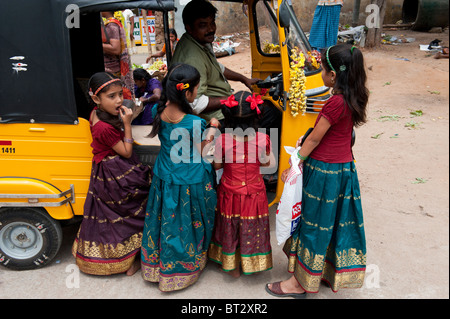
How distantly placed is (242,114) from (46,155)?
159 centimetres

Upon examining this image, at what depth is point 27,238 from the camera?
3176 millimetres

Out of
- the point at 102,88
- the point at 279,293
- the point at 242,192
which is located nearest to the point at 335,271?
the point at 279,293

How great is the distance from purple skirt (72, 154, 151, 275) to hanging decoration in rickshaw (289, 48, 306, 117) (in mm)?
1372

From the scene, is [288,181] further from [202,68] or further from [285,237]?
[202,68]

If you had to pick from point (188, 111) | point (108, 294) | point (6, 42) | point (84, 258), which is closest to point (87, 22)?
point (6, 42)

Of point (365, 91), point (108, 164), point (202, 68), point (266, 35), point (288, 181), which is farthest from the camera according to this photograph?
point (266, 35)

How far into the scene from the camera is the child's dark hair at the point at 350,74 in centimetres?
232

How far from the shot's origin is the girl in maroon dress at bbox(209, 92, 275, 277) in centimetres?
268

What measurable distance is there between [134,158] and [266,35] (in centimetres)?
226

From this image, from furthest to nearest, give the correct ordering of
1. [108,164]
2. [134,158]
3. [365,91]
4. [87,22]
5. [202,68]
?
1. [87,22]
2. [202,68]
3. [134,158]
4. [108,164]
5. [365,91]

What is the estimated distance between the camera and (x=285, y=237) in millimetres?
2740

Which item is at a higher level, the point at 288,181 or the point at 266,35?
the point at 266,35

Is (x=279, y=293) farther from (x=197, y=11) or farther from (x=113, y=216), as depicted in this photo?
(x=197, y=11)

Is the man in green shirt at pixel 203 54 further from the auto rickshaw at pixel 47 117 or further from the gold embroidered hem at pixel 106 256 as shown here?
the gold embroidered hem at pixel 106 256
